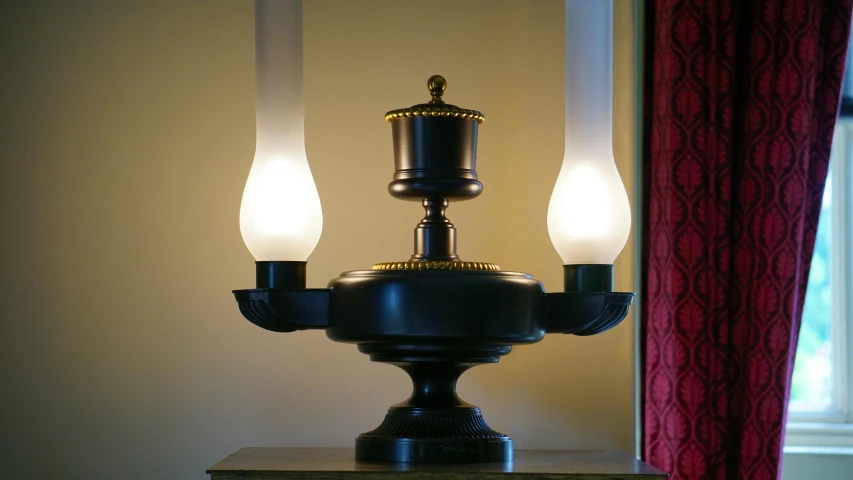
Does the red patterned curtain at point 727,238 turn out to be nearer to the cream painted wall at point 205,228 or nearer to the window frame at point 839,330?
the cream painted wall at point 205,228

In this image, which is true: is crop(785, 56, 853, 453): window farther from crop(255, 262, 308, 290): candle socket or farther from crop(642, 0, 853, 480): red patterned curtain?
crop(255, 262, 308, 290): candle socket

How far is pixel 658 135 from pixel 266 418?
0.84m

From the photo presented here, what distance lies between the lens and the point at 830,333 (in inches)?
78.5

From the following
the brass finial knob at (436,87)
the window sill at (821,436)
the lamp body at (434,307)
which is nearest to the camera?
the lamp body at (434,307)

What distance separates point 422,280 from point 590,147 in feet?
0.97

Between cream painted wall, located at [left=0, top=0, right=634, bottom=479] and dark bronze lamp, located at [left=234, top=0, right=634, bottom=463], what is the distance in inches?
14.6

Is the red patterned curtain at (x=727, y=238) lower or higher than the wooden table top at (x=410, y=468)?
higher

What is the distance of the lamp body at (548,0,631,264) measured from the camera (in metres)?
1.30

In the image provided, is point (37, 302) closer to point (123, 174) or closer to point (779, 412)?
point (123, 174)

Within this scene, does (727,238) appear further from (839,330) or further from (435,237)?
(435,237)

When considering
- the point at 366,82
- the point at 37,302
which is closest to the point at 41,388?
the point at 37,302

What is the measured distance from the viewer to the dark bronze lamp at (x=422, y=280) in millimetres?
1233

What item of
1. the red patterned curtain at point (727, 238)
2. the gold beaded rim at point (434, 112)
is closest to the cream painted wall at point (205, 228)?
the red patterned curtain at point (727, 238)

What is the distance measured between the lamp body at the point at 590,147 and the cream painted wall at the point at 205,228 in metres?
0.38
